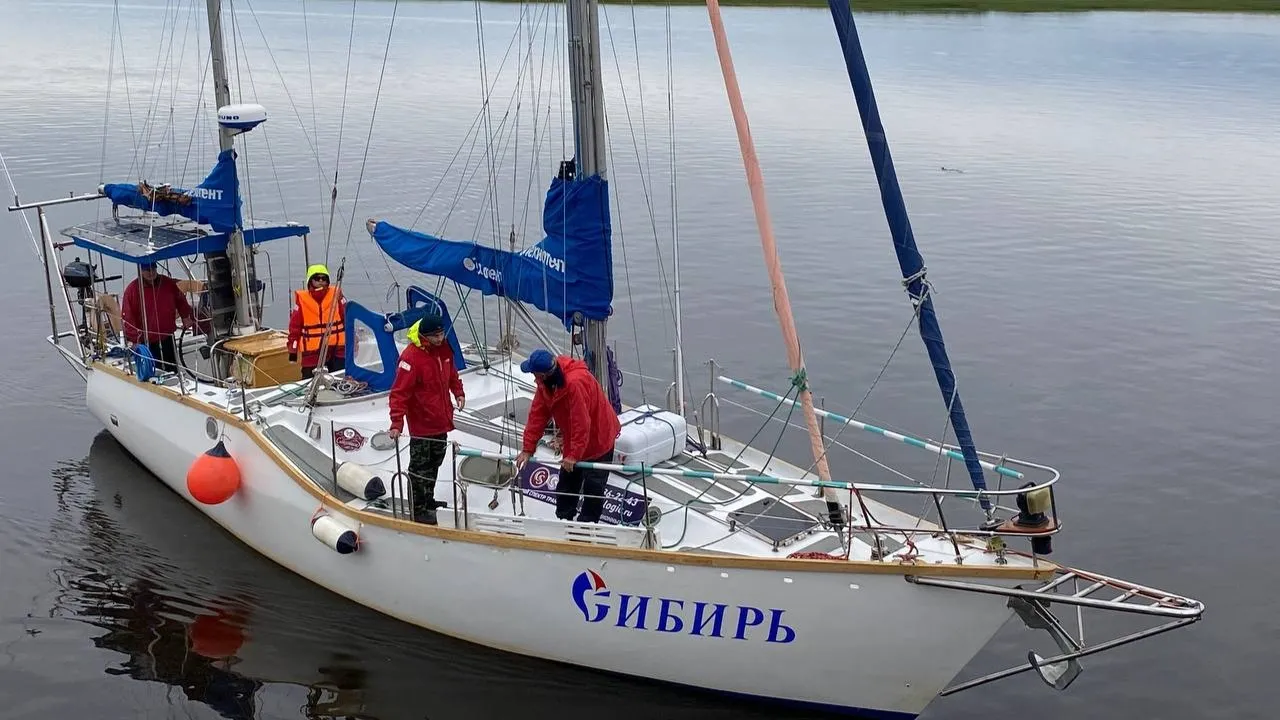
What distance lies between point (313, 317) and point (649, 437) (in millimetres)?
4387

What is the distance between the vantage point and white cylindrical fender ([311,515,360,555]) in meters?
10.2

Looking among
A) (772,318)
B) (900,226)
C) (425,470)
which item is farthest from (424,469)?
(772,318)

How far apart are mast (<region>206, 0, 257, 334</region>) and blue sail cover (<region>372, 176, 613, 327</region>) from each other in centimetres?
474

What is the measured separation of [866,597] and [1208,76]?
49.5 meters

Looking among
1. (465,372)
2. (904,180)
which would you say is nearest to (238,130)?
(465,372)

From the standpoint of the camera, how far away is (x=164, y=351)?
13906mm

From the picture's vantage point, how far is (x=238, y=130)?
A: 13484 millimetres

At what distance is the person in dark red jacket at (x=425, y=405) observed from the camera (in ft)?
32.5

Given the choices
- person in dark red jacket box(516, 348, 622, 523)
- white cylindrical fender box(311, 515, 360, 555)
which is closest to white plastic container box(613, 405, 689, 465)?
person in dark red jacket box(516, 348, 622, 523)

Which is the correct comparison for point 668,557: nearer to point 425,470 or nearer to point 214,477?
point 425,470

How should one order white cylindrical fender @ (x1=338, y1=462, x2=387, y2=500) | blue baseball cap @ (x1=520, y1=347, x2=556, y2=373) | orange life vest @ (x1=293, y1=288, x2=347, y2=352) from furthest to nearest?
orange life vest @ (x1=293, y1=288, x2=347, y2=352)
white cylindrical fender @ (x1=338, y1=462, x2=387, y2=500)
blue baseball cap @ (x1=520, y1=347, x2=556, y2=373)

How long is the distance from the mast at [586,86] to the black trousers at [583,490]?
2502 millimetres

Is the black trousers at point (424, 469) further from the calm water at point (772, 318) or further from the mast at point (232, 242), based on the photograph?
the mast at point (232, 242)

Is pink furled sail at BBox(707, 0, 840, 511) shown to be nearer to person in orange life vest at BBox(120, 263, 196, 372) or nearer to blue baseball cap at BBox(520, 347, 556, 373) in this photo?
blue baseball cap at BBox(520, 347, 556, 373)
